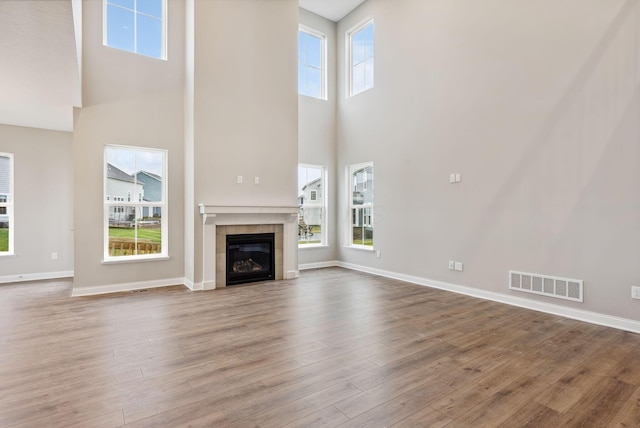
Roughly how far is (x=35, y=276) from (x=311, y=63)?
627 cm

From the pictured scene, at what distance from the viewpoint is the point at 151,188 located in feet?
16.9

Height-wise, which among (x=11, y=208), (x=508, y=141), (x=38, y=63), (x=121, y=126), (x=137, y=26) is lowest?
(x=11, y=208)

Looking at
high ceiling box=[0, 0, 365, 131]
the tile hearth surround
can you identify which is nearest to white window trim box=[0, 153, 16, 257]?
high ceiling box=[0, 0, 365, 131]

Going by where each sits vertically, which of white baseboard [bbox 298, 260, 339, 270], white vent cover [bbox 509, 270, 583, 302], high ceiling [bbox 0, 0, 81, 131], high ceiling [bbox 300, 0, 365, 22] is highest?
high ceiling [bbox 300, 0, 365, 22]

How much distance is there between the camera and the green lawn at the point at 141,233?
16.1 feet

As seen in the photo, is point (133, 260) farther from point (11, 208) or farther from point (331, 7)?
point (331, 7)

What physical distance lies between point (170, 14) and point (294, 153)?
2.83 m

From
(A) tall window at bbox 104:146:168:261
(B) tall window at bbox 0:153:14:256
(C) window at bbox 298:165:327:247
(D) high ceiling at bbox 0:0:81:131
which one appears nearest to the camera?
(D) high ceiling at bbox 0:0:81:131

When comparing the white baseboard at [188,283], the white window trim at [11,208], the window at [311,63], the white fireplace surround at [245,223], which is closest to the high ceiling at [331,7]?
the window at [311,63]

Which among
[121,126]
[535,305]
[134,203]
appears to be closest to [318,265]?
[134,203]

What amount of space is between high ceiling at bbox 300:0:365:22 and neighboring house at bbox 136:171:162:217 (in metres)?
4.26

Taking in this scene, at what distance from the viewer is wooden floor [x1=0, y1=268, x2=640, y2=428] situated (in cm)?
188

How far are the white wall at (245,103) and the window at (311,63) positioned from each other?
3.22ft

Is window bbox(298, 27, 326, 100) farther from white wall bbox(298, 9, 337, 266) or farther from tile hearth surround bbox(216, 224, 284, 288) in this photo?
tile hearth surround bbox(216, 224, 284, 288)
